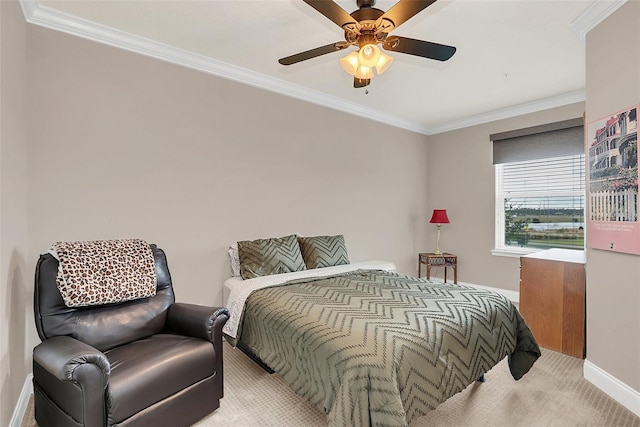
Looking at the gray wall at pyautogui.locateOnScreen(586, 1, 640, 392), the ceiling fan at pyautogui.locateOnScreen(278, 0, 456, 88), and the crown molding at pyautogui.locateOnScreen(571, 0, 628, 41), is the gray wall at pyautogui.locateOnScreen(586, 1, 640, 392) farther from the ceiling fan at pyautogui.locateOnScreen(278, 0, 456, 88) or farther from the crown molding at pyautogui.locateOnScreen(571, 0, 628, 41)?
the ceiling fan at pyautogui.locateOnScreen(278, 0, 456, 88)

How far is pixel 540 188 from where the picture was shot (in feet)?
14.1

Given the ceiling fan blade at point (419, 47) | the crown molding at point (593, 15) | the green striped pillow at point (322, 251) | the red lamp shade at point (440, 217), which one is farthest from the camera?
the red lamp shade at point (440, 217)

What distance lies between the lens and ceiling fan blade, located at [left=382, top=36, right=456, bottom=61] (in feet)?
6.32

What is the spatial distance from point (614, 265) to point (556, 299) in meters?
0.86

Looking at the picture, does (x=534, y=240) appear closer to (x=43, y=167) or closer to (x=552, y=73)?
(x=552, y=73)

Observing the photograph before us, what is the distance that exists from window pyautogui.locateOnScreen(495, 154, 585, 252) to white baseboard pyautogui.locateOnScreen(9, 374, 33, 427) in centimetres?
520

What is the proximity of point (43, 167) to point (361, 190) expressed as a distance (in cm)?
339

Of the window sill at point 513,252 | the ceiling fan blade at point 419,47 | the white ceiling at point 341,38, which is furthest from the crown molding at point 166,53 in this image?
the window sill at point 513,252

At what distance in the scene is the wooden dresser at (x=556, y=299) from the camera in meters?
2.80

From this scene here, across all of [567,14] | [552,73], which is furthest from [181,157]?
[552,73]

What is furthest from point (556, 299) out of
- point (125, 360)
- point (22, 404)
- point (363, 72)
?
→ point (22, 404)

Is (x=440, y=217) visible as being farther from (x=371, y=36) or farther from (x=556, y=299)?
(x=371, y=36)

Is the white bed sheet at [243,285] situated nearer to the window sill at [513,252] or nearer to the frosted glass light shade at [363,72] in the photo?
the frosted glass light shade at [363,72]

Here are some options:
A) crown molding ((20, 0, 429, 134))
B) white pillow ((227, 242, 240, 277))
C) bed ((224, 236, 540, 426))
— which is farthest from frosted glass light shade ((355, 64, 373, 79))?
white pillow ((227, 242, 240, 277))
